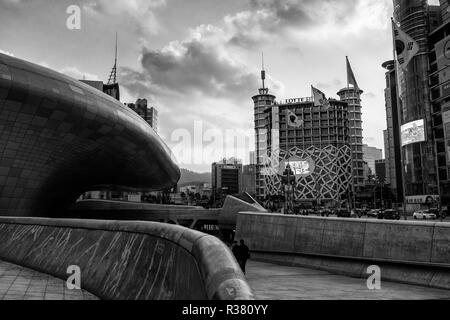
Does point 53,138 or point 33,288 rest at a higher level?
point 53,138

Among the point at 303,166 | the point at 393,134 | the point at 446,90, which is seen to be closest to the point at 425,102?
the point at 446,90

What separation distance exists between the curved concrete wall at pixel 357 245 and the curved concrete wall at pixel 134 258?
7578 millimetres

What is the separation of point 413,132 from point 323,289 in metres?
86.2

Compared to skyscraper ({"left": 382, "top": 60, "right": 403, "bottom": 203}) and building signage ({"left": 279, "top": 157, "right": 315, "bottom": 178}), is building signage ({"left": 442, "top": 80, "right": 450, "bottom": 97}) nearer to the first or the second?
skyscraper ({"left": 382, "top": 60, "right": 403, "bottom": 203})

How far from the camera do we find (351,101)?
163 meters

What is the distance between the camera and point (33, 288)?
897cm

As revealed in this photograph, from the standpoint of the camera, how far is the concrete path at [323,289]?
327 inches

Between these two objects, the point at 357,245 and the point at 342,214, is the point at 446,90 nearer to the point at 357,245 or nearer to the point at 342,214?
the point at 342,214

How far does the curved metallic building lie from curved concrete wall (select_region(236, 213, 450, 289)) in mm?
16296

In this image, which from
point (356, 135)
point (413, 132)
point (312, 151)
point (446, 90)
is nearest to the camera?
point (446, 90)

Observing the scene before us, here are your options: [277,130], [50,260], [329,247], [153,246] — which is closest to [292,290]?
[153,246]

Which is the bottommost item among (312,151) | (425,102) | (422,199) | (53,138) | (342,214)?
(342,214)

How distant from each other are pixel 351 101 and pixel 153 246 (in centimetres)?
16708

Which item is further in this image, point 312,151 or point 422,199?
point 312,151
